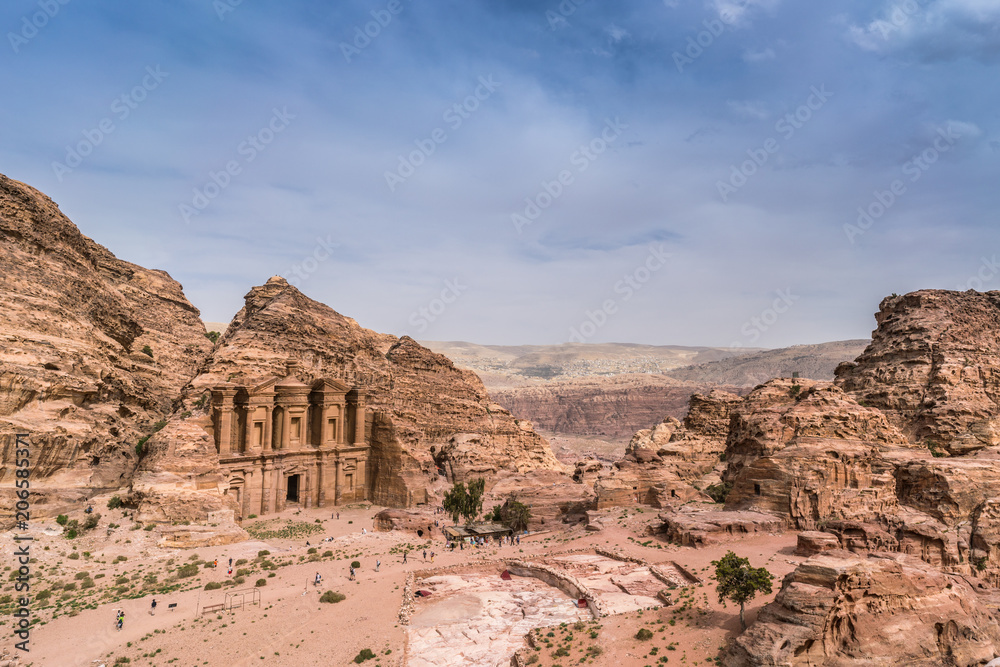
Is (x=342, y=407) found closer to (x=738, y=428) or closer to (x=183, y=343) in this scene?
(x=183, y=343)

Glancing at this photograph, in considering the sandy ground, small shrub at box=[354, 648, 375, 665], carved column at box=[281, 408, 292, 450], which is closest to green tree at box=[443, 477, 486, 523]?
the sandy ground

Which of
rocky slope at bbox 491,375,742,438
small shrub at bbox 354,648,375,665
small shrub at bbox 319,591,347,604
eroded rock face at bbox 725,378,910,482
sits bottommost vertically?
small shrub at bbox 354,648,375,665

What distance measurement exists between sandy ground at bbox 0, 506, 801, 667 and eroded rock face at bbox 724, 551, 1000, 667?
247 centimetres

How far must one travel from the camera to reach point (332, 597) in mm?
26375

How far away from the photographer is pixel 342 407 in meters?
50.9

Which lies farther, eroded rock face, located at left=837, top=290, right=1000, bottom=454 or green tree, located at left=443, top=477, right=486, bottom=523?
green tree, located at left=443, top=477, right=486, bottom=523

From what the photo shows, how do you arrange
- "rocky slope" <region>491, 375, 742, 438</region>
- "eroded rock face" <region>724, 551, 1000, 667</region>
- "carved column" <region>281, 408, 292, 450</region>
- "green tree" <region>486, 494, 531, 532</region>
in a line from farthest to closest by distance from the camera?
"rocky slope" <region>491, 375, 742, 438</region> → "carved column" <region>281, 408, 292, 450</region> → "green tree" <region>486, 494, 531, 532</region> → "eroded rock face" <region>724, 551, 1000, 667</region>

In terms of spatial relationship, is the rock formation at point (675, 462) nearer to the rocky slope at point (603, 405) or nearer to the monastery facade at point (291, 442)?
the monastery facade at point (291, 442)

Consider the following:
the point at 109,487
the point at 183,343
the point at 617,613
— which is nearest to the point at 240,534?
the point at 109,487

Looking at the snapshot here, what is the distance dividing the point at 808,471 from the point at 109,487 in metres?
41.3

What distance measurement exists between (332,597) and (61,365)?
21862mm

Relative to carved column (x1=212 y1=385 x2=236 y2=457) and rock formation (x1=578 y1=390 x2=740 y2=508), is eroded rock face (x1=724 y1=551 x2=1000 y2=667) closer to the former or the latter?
rock formation (x1=578 y1=390 x2=740 y2=508)

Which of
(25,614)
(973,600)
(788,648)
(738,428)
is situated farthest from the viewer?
(738,428)

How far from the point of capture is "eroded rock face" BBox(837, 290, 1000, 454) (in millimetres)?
40406
